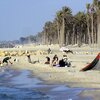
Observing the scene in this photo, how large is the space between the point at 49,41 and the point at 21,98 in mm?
144295

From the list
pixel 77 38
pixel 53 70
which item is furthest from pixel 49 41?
pixel 53 70

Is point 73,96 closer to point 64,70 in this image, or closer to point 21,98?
point 21,98

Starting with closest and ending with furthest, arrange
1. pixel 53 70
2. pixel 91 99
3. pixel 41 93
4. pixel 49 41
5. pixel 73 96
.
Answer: pixel 91 99, pixel 73 96, pixel 41 93, pixel 53 70, pixel 49 41

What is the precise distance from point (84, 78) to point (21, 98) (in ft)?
18.3

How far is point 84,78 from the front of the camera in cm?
2075

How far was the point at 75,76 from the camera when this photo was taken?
2206 cm

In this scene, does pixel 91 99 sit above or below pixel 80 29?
below

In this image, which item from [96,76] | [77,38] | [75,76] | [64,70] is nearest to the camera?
[96,76]

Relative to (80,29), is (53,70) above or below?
below

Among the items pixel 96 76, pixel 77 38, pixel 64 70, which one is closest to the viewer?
pixel 96 76

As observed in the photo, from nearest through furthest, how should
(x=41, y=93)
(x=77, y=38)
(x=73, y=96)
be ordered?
1. (x=73, y=96)
2. (x=41, y=93)
3. (x=77, y=38)

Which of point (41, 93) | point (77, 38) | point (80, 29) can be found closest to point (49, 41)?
point (77, 38)

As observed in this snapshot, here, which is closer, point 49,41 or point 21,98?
point 21,98

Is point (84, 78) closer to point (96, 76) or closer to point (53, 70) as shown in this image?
point (96, 76)
